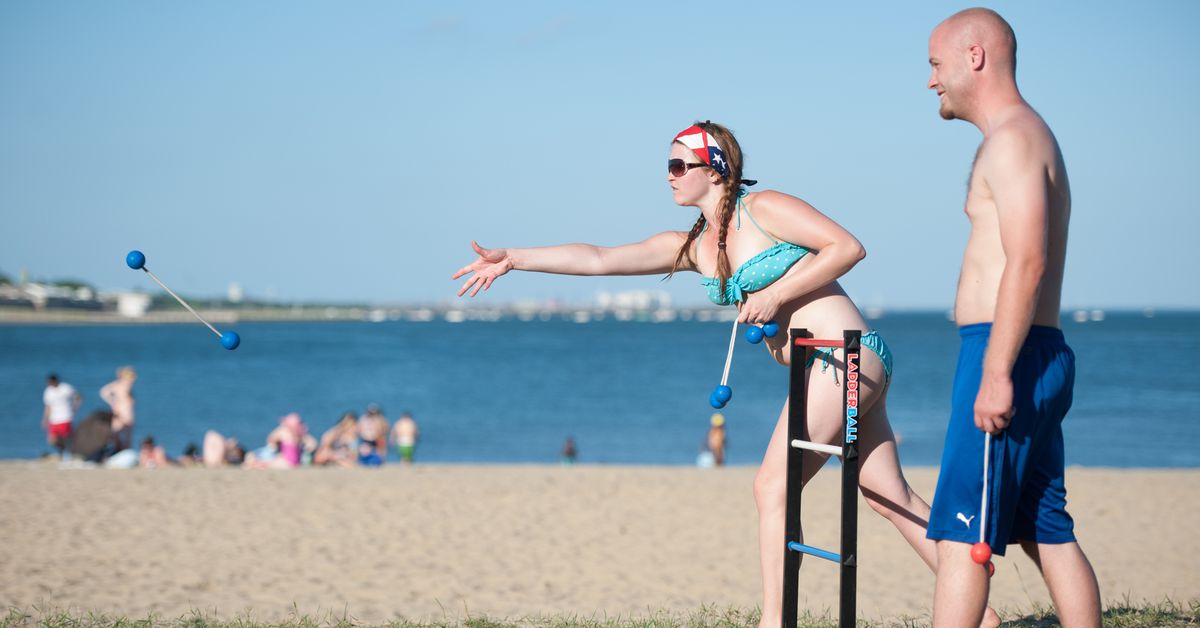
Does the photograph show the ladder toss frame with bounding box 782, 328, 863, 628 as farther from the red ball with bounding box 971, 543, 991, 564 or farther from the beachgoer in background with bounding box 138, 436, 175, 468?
the beachgoer in background with bounding box 138, 436, 175, 468

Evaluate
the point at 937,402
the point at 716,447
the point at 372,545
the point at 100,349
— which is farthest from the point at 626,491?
the point at 100,349

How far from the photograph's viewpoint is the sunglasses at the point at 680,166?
4.16 meters

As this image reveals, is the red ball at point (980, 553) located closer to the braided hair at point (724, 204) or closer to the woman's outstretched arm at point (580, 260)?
the braided hair at point (724, 204)

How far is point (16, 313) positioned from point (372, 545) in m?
170

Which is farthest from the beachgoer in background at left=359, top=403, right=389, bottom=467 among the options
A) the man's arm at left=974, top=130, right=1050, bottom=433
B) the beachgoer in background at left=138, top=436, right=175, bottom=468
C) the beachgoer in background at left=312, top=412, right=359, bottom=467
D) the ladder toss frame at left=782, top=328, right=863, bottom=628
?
the man's arm at left=974, top=130, right=1050, bottom=433

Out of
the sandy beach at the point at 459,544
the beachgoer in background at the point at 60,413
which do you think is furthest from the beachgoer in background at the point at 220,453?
the sandy beach at the point at 459,544

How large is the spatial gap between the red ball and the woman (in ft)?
2.68

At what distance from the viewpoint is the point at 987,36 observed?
322 centimetres

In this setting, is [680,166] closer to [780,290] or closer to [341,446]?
[780,290]

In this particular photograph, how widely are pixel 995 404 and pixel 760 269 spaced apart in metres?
1.20

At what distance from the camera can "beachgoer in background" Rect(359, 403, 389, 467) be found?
18016 mm

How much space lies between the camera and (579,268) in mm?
4410

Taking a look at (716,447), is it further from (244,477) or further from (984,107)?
(984,107)

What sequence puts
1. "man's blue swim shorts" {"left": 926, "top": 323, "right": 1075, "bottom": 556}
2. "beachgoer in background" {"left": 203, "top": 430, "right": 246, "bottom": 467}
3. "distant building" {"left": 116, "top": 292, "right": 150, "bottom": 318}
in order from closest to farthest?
"man's blue swim shorts" {"left": 926, "top": 323, "right": 1075, "bottom": 556} < "beachgoer in background" {"left": 203, "top": 430, "right": 246, "bottom": 467} < "distant building" {"left": 116, "top": 292, "right": 150, "bottom": 318}
